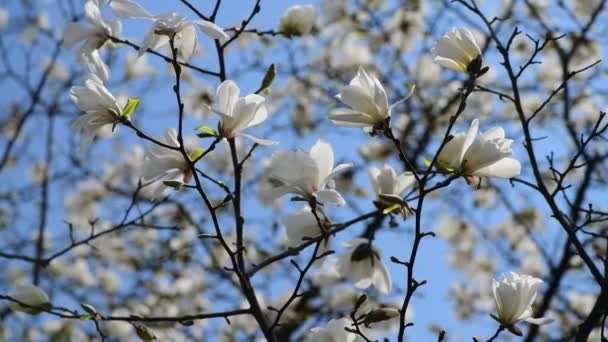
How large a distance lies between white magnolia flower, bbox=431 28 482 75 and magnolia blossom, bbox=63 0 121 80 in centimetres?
70


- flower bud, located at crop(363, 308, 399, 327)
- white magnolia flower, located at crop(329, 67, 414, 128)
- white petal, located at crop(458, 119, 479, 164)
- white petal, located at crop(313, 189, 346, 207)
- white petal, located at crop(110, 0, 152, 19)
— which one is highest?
white petal, located at crop(110, 0, 152, 19)

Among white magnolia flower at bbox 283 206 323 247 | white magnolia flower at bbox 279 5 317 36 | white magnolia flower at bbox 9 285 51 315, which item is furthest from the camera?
white magnolia flower at bbox 279 5 317 36

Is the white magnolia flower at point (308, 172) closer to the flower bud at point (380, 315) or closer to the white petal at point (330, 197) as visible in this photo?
the white petal at point (330, 197)

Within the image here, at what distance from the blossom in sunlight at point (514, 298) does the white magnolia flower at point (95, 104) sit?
0.72 m

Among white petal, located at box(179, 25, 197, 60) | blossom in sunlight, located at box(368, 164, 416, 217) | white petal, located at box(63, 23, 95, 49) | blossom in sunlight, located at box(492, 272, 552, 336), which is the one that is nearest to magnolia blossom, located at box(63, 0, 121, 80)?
white petal, located at box(63, 23, 95, 49)

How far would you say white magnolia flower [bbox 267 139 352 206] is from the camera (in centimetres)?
113

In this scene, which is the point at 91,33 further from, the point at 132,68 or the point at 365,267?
the point at 132,68

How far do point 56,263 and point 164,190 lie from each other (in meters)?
3.38

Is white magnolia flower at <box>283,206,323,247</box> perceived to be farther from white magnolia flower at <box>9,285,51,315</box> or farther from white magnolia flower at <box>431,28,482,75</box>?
white magnolia flower at <box>9,285,51,315</box>

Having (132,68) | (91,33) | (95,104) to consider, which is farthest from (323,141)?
(132,68)

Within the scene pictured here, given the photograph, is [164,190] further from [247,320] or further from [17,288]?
[247,320]

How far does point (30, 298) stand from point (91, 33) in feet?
1.94

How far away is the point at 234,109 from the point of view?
1154mm

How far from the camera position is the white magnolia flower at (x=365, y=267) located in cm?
152
